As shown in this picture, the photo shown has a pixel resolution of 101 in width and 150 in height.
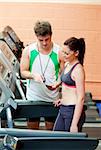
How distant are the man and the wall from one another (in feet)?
10.7

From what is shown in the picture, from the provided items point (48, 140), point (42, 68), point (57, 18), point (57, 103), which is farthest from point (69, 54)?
point (57, 18)

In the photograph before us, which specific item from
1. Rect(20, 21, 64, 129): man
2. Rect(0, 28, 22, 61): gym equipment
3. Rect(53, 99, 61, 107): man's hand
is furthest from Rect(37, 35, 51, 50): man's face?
Rect(0, 28, 22, 61): gym equipment

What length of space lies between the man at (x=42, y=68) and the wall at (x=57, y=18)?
10.7 ft

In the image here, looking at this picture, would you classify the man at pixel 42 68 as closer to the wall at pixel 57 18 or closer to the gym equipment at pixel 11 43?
the gym equipment at pixel 11 43

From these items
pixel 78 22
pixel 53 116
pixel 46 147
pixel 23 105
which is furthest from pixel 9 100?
pixel 78 22

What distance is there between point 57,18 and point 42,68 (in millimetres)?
3407

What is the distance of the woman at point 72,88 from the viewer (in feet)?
10.4

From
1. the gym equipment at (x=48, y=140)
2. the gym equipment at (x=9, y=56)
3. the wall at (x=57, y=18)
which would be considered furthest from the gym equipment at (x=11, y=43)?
the gym equipment at (x=48, y=140)

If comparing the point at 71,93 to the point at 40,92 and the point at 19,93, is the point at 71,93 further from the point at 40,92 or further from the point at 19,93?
the point at 19,93

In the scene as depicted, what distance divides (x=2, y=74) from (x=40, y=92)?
65cm

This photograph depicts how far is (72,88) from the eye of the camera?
3.21 meters

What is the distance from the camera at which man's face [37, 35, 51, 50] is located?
342cm

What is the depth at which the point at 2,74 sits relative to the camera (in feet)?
13.5

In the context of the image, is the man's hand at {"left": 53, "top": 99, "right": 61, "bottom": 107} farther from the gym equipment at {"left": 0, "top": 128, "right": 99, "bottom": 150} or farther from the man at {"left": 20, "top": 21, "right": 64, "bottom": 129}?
the gym equipment at {"left": 0, "top": 128, "right": 99, "bottom": 150}
